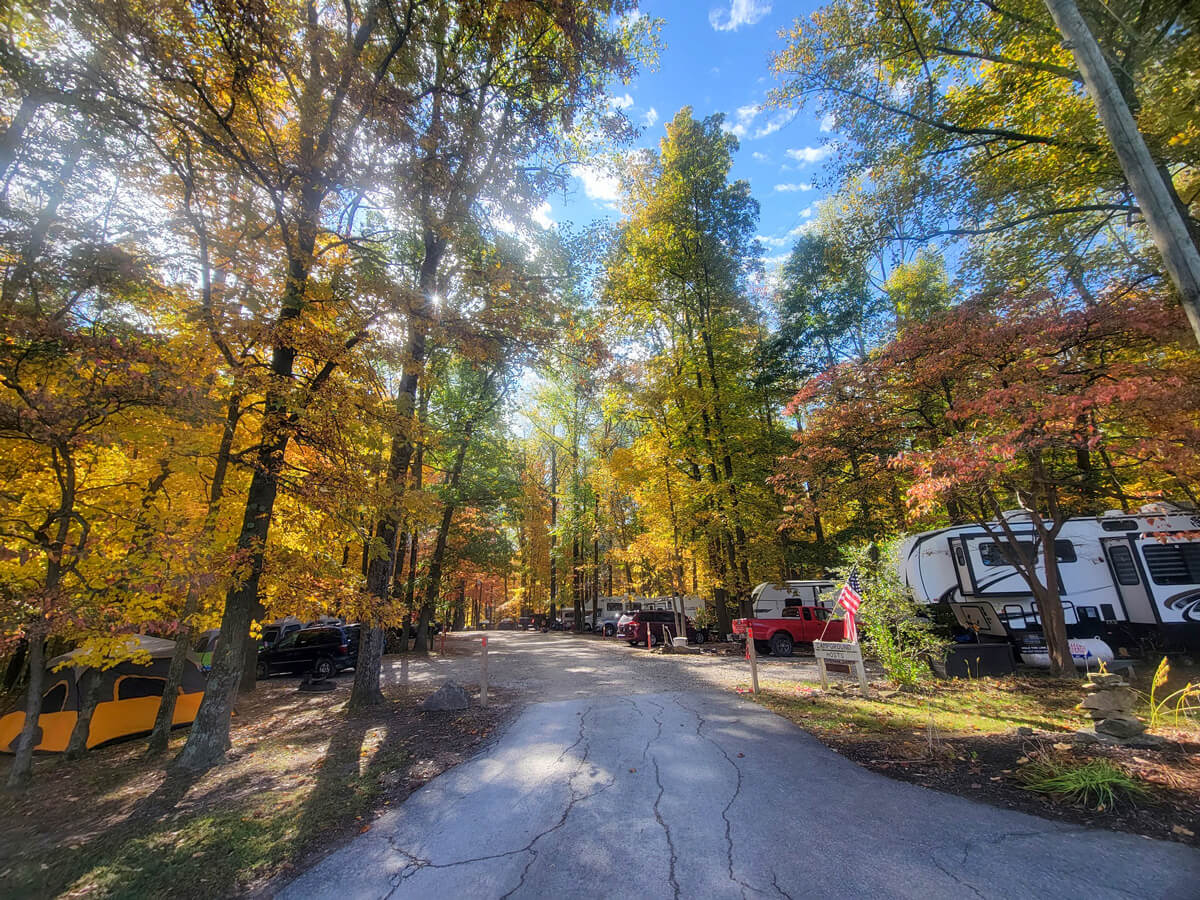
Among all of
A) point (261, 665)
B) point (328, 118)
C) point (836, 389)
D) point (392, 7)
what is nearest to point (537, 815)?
point (836, 389)

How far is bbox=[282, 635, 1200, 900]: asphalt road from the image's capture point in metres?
2.91

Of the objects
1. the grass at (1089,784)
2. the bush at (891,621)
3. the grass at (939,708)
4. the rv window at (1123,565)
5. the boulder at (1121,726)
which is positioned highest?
the rv window at (1123,565)

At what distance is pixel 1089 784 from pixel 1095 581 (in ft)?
32.6

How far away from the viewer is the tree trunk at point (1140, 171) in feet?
12.6

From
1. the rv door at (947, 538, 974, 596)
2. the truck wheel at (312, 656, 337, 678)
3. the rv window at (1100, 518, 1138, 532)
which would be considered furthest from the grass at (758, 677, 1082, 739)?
the truck wheel at (312, 656, 337, 678)

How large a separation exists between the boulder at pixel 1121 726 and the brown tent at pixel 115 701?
12.8 m

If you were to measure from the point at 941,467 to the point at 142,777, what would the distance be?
37.0 feet

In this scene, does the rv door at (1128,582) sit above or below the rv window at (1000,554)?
below

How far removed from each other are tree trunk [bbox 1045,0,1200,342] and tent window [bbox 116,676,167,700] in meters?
14.7

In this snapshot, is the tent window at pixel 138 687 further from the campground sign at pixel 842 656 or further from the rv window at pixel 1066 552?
the rv window at pixel 1066 552

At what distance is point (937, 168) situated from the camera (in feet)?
26.6

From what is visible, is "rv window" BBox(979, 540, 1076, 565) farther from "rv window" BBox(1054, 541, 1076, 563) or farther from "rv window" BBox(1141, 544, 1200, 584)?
"rv window" BBox(1141, 544, 1200, 584)

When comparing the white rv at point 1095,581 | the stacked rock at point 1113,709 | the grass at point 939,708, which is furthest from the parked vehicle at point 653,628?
the stacked rock at point 1113,709

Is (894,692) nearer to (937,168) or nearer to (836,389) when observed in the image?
(836,389)
